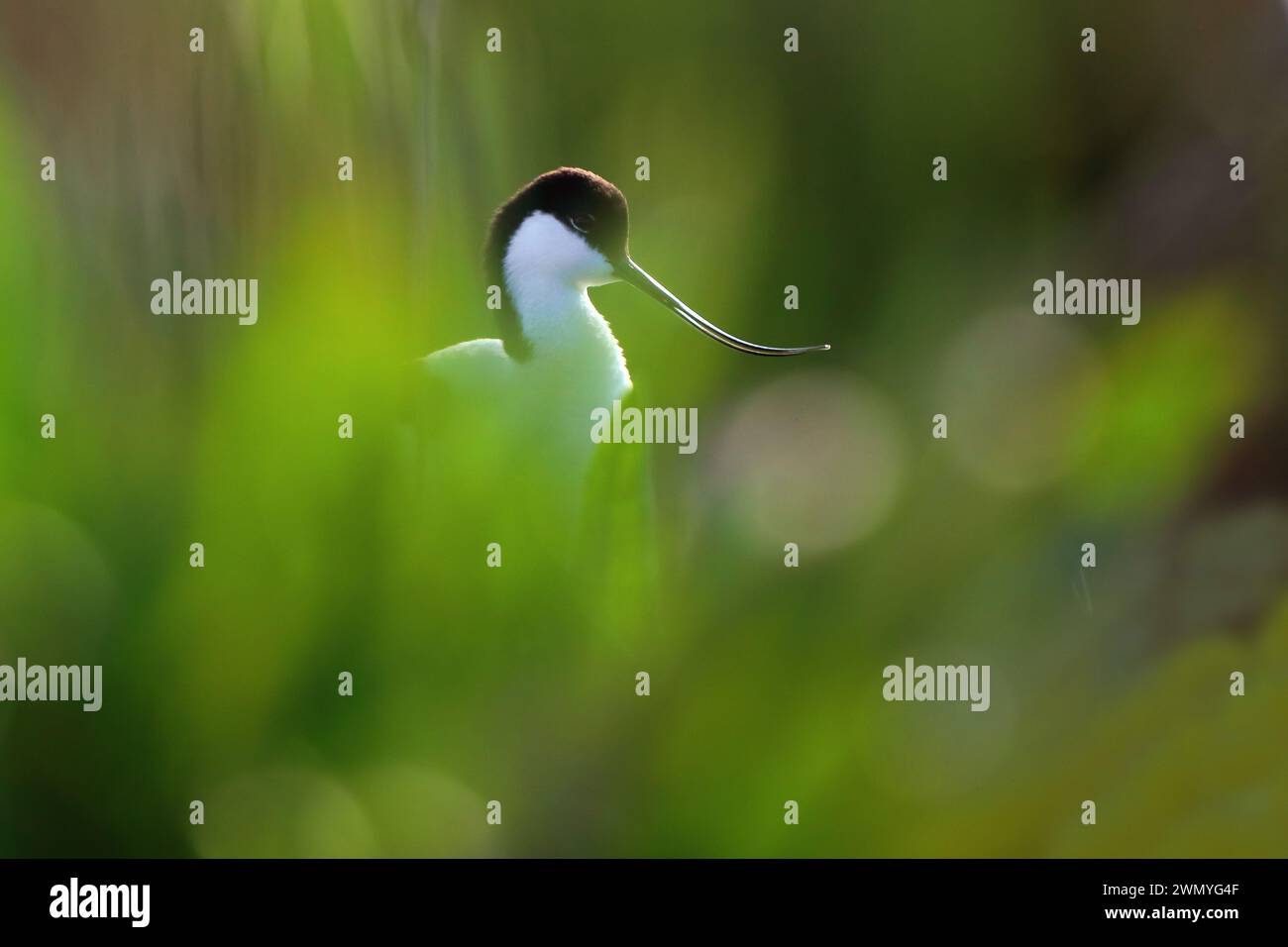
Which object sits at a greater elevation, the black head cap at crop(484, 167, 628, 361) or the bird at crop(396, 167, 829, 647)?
the black head cap at crop(484, 167, 628, 361)

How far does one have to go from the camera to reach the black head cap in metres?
1.55

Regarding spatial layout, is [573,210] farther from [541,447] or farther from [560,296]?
[541,447]

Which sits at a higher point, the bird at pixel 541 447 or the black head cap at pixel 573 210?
the black head cap at pixel 573 210

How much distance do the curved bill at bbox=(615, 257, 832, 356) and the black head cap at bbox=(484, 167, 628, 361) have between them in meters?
0.03

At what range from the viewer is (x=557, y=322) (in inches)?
62.7

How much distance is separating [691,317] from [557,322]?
8.0 inches

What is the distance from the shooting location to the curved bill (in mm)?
1578

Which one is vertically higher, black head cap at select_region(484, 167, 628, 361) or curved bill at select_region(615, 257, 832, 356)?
black head cap at select_region(484, 167, 628, 361)

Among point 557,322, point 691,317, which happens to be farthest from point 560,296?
point 691,317

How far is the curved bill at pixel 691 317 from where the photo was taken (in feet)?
5.18

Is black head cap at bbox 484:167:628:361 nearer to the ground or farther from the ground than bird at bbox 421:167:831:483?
farther from the ground

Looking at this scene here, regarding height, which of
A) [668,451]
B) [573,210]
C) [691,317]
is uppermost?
[573,210]

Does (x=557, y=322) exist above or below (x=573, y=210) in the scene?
below
